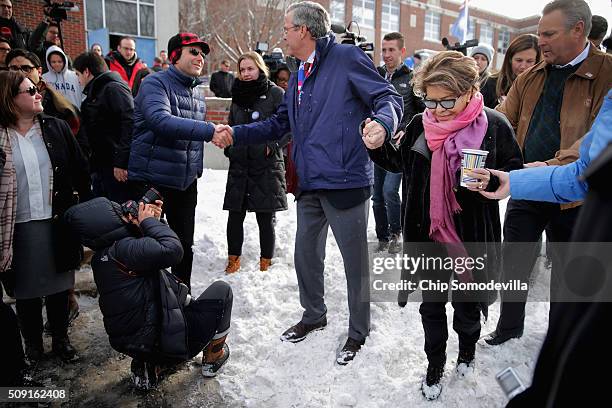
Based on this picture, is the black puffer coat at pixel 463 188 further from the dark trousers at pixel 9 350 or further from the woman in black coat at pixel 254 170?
the dark trousers at pixel 9 350

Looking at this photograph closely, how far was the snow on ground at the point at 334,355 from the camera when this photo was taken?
2674 mm

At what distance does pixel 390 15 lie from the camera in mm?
36000

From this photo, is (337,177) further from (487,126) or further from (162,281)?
(162,281)

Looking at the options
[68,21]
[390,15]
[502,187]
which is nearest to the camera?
[502,187]

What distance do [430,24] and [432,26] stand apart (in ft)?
1.27

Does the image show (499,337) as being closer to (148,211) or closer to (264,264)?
(264,264)

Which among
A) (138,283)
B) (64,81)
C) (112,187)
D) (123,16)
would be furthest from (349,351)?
(123,16)

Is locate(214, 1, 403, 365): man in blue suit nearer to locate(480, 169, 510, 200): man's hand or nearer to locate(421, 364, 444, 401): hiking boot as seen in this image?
locate(421, 364, 444, 401): hiking boot

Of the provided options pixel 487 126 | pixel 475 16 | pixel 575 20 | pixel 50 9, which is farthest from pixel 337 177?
pixel 475 16

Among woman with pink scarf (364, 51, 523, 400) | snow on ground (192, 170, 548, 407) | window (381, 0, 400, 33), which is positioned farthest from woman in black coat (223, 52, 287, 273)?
window (381, 0, 400, 33)

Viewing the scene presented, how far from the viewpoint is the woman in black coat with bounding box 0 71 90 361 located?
2811 millimetres

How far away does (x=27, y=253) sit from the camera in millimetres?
2949

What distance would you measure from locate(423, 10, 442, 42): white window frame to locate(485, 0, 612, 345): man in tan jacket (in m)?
39.4

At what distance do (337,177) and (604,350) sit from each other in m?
2.35
